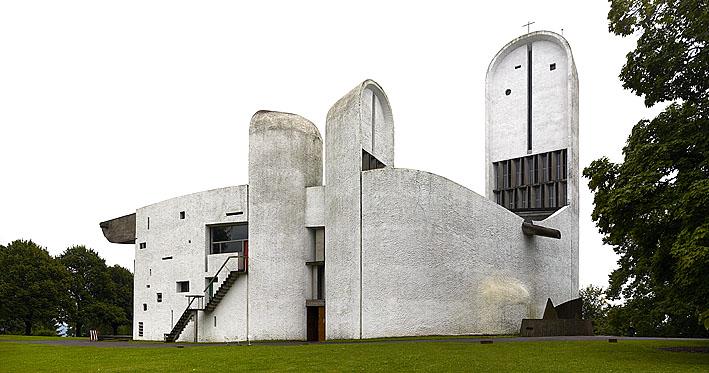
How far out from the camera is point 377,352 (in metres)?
22.1

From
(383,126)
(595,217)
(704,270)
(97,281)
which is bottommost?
(97,281)

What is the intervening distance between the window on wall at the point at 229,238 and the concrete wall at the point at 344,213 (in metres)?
4.72

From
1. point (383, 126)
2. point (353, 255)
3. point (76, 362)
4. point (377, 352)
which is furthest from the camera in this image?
point (383, 126)

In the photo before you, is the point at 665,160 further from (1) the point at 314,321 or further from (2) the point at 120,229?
(2) the point at 120,229

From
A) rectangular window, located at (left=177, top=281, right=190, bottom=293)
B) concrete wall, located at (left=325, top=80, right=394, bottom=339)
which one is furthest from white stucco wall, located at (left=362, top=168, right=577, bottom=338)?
rectangular window, located at (left=177, top=281, right=190, bottom=293)

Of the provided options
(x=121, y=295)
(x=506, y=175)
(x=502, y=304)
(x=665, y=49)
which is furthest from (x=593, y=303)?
(x=665, y=49)

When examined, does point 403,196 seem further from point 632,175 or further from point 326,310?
point 632,175

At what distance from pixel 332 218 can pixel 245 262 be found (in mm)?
4812

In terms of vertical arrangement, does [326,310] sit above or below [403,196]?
below

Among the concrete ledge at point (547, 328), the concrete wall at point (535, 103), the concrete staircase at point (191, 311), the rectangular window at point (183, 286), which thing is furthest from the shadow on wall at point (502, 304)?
the rectangular window at point (183, 286)

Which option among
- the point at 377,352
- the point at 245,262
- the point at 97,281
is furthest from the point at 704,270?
the point at 97,281

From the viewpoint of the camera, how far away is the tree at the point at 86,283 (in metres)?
66.8

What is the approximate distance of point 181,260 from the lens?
39094mm

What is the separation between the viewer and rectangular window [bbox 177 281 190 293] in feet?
127
